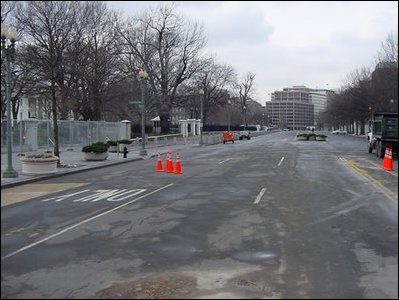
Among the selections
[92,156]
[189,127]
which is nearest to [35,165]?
[92,156]

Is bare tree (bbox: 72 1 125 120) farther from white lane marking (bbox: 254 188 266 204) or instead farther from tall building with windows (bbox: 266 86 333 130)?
tall building with windows (bbox: 266 86 333 130)

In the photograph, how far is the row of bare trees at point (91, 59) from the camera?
30.0 metres

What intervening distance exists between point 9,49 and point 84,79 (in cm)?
2730

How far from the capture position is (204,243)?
28.0ft

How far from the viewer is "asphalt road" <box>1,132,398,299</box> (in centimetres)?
618

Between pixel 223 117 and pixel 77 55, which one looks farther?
pixel 223 117

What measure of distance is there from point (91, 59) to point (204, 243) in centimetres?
4078

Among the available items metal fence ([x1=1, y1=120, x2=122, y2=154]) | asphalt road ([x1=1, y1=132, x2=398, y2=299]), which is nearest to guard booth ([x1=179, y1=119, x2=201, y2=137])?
metal fence ([x1=1, y1=120, x2=122, y2=154])

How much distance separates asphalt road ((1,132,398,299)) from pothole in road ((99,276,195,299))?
0.04 ft

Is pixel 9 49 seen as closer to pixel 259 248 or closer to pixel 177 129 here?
pixel 259 248

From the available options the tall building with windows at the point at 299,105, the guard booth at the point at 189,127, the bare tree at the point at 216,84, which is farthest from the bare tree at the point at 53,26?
the tall building with windows at the point at 299,105

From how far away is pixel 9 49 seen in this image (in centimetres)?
1995

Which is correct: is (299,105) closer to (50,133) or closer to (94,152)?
(50,133)

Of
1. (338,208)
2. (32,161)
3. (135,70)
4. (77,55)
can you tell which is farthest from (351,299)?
(135,70)
